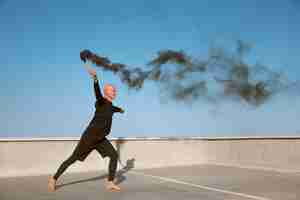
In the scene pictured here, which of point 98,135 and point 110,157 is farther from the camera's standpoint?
point 110,157

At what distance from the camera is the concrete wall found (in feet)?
29.0

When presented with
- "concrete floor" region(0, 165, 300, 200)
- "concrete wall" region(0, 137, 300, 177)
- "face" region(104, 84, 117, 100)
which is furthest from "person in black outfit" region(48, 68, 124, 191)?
"concrete wall" region(0, 137, 300, 177)

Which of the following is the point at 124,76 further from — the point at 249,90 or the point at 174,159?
the point at 249,90

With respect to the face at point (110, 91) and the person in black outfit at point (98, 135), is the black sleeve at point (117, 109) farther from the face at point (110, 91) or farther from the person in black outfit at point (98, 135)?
the face at point (110, 91)

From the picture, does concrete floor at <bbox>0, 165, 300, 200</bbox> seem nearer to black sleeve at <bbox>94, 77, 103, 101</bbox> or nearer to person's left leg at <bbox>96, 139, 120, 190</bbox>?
person's left leg at <bbox>96, 139, 120, 190</bbox>

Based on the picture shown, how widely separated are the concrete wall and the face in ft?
11.2

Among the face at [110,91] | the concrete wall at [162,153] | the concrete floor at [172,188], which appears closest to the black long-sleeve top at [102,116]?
the face at [110,91]

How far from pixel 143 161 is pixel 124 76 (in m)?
2.48

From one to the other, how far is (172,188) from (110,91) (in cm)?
193

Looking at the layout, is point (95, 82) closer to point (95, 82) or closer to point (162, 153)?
point (95, 82)

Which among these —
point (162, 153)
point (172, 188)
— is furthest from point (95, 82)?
point (162, 153)

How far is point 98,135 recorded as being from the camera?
20.5 ft

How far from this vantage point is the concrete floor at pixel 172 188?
17.6 feet

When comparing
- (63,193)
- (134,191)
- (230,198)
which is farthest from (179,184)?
(63,193)
